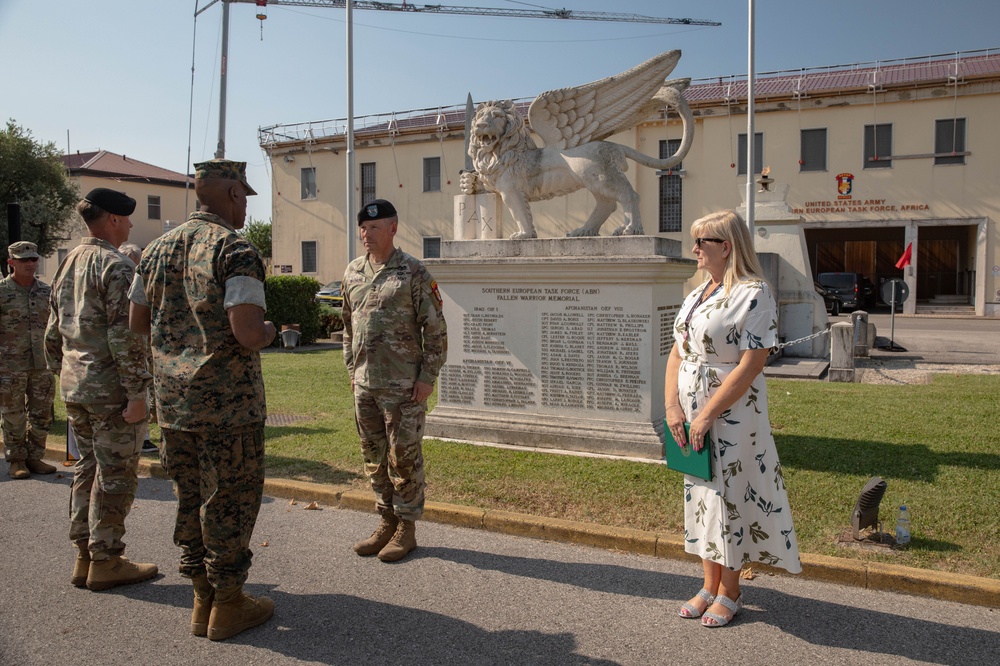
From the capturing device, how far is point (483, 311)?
725 cm

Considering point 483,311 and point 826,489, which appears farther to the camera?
point 483,311

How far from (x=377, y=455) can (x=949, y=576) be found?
325cm

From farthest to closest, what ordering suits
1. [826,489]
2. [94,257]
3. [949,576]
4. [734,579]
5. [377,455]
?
1. [826,489]
2. [377,455]
3. [94,257]
4. [949,576]
5. [734,579]

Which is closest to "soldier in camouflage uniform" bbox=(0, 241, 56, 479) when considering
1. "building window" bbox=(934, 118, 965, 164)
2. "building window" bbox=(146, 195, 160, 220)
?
"building window" bbox=(934, 118, 965, 164)

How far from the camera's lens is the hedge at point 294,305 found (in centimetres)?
1930

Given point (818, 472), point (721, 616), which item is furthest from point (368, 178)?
point (721, 616)

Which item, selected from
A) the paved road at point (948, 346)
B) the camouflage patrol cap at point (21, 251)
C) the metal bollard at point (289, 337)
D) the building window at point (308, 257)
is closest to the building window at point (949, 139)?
the paved road at point (948, 346)

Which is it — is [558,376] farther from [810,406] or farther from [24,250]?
[24,250]

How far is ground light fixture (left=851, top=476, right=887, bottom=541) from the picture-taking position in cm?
438

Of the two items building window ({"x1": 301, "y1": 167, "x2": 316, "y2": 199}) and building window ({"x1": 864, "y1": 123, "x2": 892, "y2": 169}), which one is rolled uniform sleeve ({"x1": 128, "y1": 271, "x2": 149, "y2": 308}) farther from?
building window ({"x1": 301, "y1": 167, "x2": 316, "y2": 199})

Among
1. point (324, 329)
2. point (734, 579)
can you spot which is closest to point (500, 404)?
point (734, 579)

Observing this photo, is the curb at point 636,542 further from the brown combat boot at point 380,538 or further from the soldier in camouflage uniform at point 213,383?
the soldier in camouflage uniform at point 213,383

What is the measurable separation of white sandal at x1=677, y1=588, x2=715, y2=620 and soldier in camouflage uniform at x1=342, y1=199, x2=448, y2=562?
1.70 metres

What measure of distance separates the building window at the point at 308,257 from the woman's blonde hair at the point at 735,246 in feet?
124
